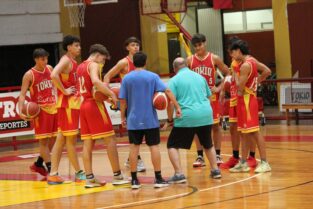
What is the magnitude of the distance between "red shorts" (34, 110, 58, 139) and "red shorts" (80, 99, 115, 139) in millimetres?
1720

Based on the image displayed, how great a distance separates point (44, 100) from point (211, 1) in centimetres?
1648

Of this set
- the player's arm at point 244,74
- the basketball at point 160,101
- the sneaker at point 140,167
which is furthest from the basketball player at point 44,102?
the player's arm at point 244,74

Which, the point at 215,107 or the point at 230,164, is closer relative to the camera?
the point at 230,164

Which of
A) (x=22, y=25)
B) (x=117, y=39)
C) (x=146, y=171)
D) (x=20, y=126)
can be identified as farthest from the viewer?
(x=117, y=39)

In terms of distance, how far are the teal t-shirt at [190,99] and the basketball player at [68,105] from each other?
5.39 ft

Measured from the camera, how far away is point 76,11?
23984mm

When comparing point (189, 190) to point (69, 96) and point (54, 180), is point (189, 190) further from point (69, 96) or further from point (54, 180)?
point (69, 96)

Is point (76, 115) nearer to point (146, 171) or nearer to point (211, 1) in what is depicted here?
point (146, 171)

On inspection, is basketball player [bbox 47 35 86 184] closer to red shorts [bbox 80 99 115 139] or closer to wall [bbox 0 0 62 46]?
red shorts [bbox 80 99 115 139]

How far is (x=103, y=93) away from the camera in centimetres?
1185

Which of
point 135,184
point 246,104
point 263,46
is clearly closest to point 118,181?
point 135,184

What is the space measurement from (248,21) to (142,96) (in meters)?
18.6

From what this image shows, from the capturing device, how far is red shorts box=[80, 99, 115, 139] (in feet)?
39.4

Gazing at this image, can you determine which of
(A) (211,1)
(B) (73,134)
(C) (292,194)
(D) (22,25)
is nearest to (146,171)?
(B) (73,134)
